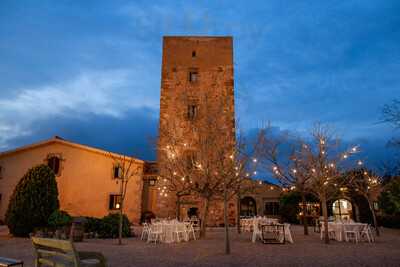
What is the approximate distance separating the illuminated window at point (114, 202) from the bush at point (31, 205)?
6.38m

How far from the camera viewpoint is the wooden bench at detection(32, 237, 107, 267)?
12.0 ft

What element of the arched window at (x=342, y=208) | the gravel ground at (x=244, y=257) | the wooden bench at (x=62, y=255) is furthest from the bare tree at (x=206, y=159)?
the arched window at (x=342, y=208)

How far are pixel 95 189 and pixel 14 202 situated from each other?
696cm

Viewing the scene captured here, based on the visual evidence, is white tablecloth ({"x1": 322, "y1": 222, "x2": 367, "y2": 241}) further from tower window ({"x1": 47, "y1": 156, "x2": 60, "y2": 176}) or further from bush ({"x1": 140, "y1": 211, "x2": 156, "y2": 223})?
tower window ({"x1": 47, "y1": 156, "x2": 60, "y2": 176})

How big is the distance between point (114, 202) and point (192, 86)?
927cm

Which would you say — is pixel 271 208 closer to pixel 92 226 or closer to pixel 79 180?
pixel 79 180

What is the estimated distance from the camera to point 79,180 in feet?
62.5

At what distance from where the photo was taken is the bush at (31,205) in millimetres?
11906

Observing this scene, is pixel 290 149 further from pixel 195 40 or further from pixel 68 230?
pixel 68 230

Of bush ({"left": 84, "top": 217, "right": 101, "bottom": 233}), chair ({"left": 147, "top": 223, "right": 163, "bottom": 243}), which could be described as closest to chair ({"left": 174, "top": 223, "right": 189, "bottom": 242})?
chair ({"left": 147, "top": 223, "right": 163, "bottom": 243})

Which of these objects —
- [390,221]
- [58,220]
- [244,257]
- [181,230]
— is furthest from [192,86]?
[390,221]

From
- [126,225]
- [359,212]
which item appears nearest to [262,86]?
[359,212]

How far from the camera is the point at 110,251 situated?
28.1 ft

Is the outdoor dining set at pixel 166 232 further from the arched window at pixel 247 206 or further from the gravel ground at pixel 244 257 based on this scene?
the arched window at pixel 247 206
